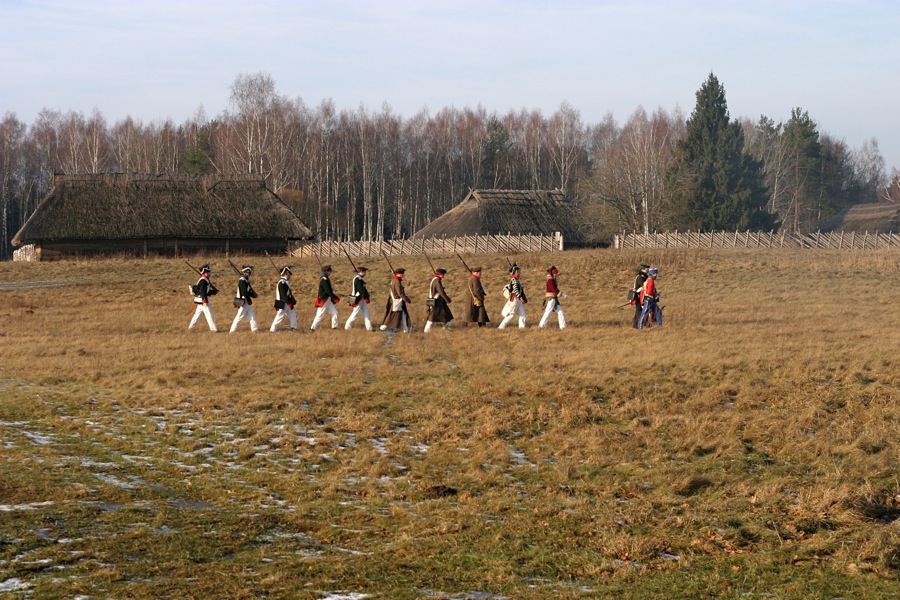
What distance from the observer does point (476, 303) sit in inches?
969

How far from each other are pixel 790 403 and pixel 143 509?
8.99 m

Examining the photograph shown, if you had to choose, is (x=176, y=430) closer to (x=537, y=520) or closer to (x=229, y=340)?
(x=537, y=520)

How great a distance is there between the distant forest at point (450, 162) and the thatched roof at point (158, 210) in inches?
117

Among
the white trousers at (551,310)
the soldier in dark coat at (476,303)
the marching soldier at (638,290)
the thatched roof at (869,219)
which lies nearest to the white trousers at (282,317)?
the soldier in dark coat at (476,303)

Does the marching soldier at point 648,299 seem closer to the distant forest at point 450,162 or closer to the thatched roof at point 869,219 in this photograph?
the distant forest at point 450,162

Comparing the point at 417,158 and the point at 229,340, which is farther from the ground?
the point at 417,158

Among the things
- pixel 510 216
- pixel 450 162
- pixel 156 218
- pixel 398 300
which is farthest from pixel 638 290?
pixel 450 162

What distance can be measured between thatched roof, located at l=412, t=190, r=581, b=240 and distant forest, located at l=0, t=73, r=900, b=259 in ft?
6.31

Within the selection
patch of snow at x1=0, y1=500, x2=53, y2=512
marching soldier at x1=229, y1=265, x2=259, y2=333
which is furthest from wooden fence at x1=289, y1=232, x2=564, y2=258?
patch of snow at x1=0, y1=500, x2=53, y2=512

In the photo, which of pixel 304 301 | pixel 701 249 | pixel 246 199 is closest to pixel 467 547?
pixel 304 301

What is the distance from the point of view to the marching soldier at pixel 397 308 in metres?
23.9

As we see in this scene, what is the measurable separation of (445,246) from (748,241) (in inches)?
608

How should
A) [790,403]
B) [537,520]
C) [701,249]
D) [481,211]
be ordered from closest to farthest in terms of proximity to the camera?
[537,520]
[790,403]
[701,249]
[481,211]

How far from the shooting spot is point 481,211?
5753cm
